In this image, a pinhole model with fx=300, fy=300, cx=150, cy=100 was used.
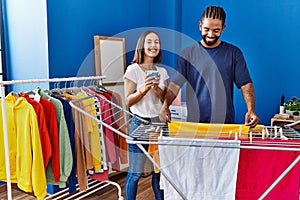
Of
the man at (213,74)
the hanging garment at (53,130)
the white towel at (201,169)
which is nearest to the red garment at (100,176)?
the hanging garment at (53,130)

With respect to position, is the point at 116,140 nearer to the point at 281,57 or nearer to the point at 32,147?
the point at 32,147

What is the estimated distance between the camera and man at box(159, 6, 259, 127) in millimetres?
1475

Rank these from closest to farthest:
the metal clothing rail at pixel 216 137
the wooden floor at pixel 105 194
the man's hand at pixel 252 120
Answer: the metal clothing rail at pixel 216 137 → the man's hand at pixel 252 120 → the wooden floor at pixel 105 194

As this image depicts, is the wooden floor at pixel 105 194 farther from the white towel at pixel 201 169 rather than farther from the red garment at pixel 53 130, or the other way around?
the white towel at pixel 201 169

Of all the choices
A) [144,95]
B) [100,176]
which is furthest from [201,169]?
[100,176]

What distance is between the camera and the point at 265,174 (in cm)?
123

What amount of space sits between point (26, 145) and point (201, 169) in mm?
1090

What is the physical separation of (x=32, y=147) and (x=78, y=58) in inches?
42.9

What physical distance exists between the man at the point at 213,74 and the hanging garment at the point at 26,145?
0.79m

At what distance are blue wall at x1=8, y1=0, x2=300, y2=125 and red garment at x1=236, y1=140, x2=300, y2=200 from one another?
5.63 ft

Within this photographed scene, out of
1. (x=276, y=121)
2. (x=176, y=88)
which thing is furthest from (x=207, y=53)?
(x=276, y=121)

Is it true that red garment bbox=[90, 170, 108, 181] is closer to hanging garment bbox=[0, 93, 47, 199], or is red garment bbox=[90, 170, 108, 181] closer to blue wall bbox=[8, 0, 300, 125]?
hanging garment bbox=[0, 93, 47, 199]

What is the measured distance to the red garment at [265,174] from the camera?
1.21 metres

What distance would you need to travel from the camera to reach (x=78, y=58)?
2.66 m
